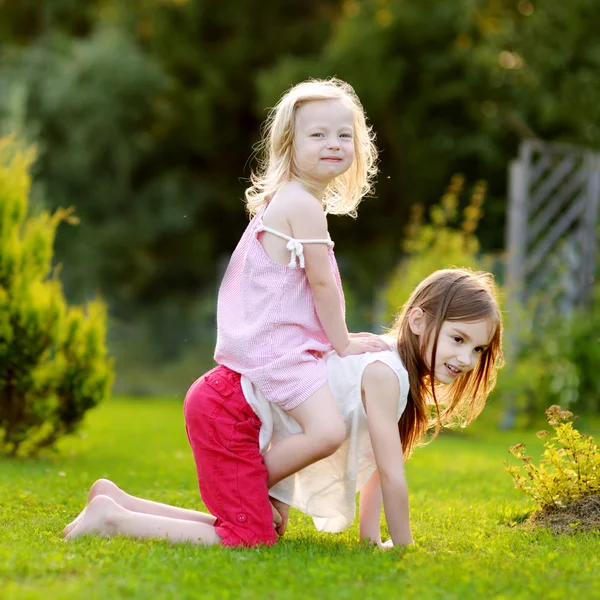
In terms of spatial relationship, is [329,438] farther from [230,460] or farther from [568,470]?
[568,470]

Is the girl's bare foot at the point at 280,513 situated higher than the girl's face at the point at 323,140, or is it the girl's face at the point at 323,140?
the girl's face at the point at 323,140

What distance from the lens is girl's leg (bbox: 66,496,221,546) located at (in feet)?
12.4

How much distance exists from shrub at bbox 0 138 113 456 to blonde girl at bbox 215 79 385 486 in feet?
9.12

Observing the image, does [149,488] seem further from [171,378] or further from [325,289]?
[171,378]

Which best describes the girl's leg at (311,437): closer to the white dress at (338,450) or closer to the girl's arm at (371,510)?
the white dress at (338,450)

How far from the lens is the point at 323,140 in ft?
12.9

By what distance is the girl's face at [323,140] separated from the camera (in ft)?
12.9

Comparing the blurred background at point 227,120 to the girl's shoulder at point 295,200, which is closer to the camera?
the girl's shoulder at point 295,200

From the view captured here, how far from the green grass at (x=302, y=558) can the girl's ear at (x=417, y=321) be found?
0.88m

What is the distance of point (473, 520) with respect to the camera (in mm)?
4477

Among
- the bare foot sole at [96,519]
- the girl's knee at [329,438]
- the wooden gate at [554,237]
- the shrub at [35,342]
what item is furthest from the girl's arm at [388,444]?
the wooden gate at [554,237]

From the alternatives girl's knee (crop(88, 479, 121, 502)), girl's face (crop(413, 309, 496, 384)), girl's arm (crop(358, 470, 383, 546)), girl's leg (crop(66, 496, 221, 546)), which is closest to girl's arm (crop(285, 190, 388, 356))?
girl's face (crop(413, 309, 496, 384))

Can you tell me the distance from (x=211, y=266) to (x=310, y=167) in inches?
649

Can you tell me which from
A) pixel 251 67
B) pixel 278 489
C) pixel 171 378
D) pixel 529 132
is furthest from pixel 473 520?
pixel 251 67
